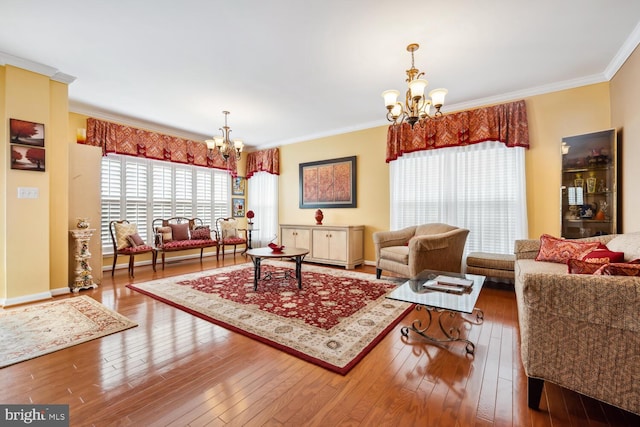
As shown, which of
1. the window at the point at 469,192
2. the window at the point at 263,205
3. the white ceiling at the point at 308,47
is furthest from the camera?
the window at the point at 263,205

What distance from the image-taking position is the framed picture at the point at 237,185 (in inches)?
277

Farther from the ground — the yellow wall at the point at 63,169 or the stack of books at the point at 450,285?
the yellow wall at the point at 63,169

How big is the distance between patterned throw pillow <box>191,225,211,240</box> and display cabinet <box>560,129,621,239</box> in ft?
19.2

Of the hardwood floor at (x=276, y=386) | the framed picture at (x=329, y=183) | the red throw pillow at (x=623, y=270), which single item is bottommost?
the hardwood floor at (x=276, y=386)

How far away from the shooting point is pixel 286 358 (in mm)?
2025

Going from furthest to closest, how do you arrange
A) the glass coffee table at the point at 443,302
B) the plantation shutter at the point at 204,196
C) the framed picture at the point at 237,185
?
the framed picture at the point at 237,185 → the plantation shutter at the point at 204,196 → the glass coffee table at the point at 443,302

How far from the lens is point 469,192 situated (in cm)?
436

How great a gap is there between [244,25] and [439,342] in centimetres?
319

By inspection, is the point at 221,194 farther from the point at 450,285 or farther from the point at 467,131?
the point at 450,285

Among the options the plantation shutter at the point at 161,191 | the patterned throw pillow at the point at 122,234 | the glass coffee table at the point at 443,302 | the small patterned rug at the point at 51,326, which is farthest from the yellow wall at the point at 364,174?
the small patterned rug at the point at 51,326

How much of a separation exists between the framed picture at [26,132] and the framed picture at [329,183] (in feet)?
13.5

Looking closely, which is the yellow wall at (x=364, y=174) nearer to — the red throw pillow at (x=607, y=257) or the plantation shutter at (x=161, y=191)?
the plantation shutter at (x=161, y=191)

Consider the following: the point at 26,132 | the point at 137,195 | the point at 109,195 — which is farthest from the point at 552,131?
the point at 109,195

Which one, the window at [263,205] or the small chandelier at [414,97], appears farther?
the window at [263,205]
